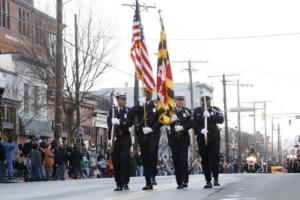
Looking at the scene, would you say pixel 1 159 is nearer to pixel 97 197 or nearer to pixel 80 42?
pixel 97 197

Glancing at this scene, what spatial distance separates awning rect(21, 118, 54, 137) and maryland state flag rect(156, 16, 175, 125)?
3014cm

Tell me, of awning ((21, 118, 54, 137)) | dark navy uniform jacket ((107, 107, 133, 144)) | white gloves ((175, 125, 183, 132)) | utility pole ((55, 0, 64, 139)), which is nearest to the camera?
dark navy uniform jacket ((107, 107, 133, 144))

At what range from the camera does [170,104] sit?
604 inches

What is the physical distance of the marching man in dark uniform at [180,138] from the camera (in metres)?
14.9

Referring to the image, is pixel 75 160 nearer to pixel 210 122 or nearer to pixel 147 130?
pixel 210 122

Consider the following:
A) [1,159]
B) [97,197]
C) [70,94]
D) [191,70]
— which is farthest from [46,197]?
[191,70]

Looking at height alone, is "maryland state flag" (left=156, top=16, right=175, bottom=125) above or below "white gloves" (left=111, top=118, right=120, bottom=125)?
above

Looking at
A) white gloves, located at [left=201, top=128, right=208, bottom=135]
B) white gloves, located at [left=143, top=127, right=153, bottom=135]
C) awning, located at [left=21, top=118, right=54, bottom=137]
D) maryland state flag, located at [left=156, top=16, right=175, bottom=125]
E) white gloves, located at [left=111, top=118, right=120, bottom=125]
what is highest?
maryland state flag, located at [left=156, top=16, right=175, bottom=125]

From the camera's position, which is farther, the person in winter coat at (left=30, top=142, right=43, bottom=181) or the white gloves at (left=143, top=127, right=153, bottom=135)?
the person in winter coat at (left=30, top=142, right=43, bottom=181)

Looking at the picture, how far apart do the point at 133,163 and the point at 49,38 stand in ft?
48.3

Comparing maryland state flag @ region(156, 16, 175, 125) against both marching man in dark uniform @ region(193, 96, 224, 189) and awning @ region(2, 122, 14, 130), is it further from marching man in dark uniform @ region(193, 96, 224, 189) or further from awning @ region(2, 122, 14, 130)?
awning @ region(2, 122, 14, 130)

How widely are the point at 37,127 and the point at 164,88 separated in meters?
32.5

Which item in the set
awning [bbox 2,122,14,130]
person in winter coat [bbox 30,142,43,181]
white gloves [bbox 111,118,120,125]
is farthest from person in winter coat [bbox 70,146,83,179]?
white gloves [bbox 111,118,120,125]

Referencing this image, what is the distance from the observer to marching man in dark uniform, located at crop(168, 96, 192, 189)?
1493cm
